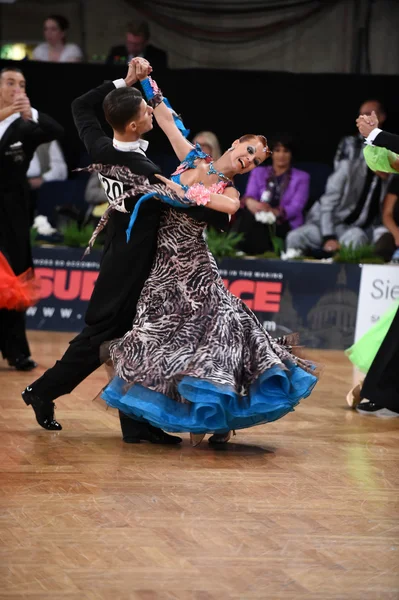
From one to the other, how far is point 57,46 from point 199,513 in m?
6.97

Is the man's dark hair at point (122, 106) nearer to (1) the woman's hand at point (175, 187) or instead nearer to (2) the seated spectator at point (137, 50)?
(1) the woman's hand at point (175, 187)

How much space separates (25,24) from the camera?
10180 mm

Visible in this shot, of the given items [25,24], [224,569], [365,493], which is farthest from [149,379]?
[25,24]

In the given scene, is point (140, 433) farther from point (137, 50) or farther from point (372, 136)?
point (137, 50)

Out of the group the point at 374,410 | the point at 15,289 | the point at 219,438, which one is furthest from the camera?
the point at 15,289

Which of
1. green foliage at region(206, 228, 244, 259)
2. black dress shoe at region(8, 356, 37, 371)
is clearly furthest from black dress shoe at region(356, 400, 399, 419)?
green foliage at region(206, 228, 244, 259)

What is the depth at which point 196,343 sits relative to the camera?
167 inches

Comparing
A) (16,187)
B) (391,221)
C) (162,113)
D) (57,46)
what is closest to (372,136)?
(162,113)

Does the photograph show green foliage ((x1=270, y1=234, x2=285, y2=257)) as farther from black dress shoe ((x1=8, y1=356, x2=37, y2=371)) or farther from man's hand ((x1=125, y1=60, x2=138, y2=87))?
man's hand ((x1=125, y1=60, x2=138, y2=87))

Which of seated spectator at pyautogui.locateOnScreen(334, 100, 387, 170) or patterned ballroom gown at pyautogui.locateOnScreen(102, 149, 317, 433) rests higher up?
seated spectator at pyautogui.locateOnScreen(334, 100, 387, 170)

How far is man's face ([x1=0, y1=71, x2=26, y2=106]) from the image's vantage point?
20.4 feet

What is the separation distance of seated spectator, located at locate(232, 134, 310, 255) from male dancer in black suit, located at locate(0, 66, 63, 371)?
8.46ft

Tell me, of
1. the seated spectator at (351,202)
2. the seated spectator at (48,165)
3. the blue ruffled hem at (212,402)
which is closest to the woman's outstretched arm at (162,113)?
the blue ruffled hem at (212,402)

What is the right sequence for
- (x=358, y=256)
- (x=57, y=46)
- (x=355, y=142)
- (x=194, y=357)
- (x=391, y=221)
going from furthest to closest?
(x=57, y=46) < (x=355, y=142) < (x=391, y=221) < (x=358, y=256) < (x=194, y=357)
